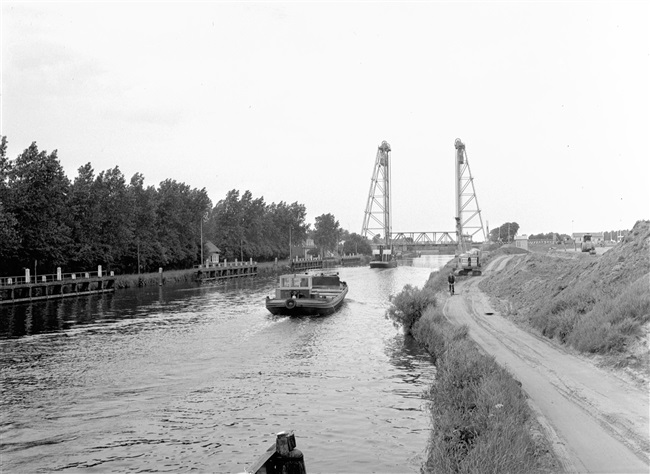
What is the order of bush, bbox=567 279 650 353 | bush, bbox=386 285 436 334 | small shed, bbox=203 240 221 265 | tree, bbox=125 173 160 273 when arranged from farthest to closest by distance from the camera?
small shed, bbox=203 240 221 265
tree, bbox=125 173 160 273
bush, bbox=386 285 436 334
bush, bbox=567 279 650 353

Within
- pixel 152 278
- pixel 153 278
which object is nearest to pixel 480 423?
pixel 152 278

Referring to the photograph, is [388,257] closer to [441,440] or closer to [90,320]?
[90,320]

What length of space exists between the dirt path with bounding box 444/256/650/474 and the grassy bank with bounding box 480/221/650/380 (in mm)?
814

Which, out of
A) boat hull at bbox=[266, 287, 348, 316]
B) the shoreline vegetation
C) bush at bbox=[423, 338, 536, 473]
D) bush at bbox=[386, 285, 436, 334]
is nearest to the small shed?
boat hull at bbox=[266, 287, 348, 316]

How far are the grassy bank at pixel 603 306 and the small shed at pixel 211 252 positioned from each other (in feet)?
286

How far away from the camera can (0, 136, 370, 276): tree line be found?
2331 inches

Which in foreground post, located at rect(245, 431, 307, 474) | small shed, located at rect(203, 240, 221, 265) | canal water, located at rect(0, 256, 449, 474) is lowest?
canal water, located at rect(0, 256, 449, 474)

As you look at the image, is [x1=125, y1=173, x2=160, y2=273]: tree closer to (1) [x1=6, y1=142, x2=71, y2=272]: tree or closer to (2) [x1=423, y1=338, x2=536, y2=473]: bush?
(1) [x1=6, y1=142, x2=71, y2=272]: tree

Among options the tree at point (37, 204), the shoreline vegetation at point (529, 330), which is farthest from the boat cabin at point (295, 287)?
the tree at point (37, 204)

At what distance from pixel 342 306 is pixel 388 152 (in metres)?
135

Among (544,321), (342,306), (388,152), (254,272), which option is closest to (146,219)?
(254,272)

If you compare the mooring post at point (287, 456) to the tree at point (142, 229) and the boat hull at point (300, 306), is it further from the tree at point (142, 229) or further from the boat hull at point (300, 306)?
the tree at point (142, 229)

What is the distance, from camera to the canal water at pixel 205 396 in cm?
1441

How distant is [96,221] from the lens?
243ft
